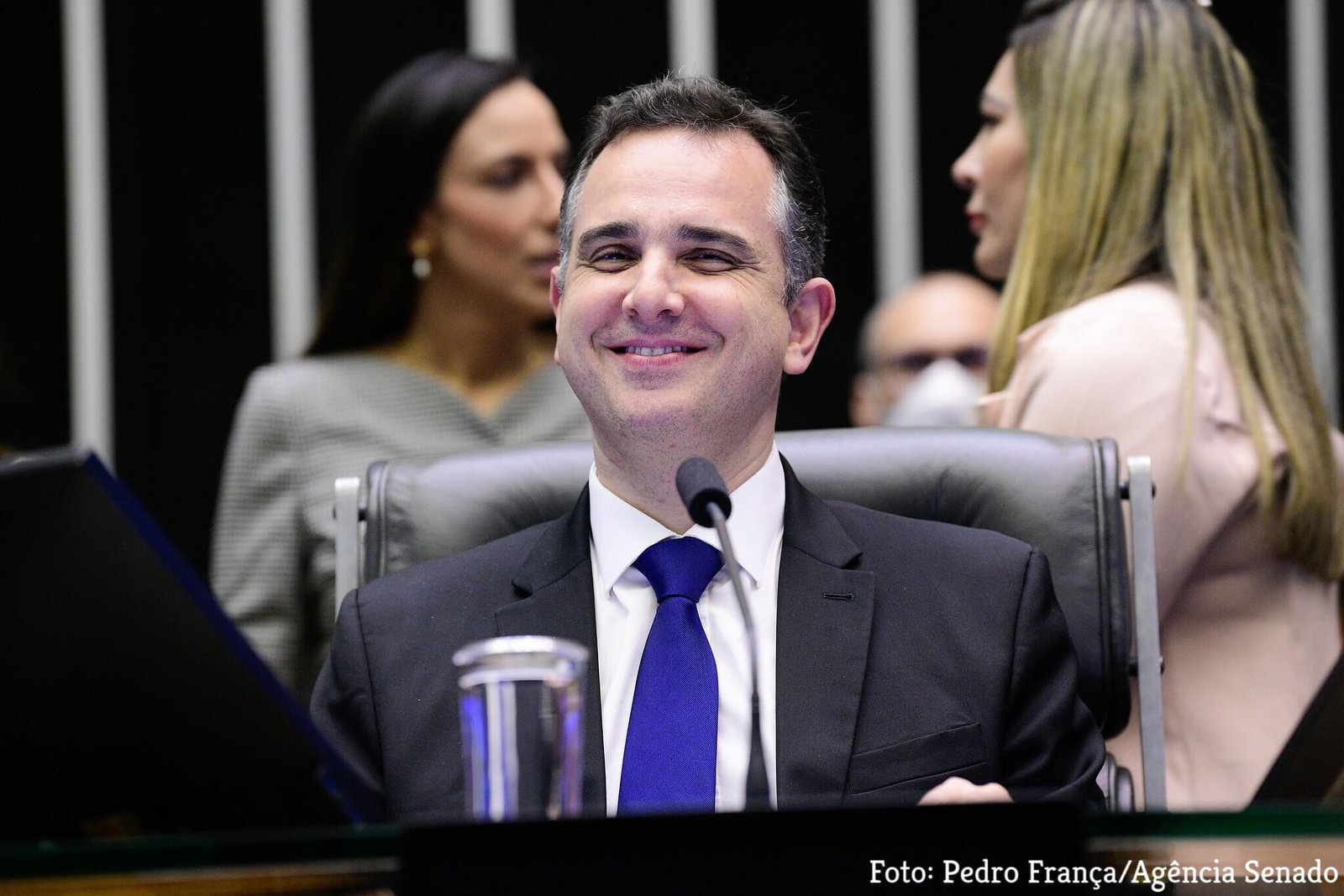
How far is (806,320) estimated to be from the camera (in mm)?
2053

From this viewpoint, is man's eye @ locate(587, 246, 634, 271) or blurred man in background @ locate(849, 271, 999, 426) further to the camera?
blurred man in background @ locate(849, 271, 999, 426)

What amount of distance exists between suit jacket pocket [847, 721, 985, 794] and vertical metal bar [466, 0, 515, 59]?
2942 millimetres

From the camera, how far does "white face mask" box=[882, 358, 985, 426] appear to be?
3.48 m

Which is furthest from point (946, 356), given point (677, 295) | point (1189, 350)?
point (677, 295)

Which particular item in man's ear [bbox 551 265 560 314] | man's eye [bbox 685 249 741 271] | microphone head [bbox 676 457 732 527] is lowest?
microphone head [bbox 676 457 732 527]

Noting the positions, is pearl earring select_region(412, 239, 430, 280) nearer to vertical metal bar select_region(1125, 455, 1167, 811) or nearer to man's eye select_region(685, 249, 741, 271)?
man's eye select_region(685, 249, 741, 271)

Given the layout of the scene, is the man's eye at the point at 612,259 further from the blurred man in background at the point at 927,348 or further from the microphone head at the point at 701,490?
the blurred man in background at the point at 927,348

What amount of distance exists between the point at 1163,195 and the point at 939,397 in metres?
1.31

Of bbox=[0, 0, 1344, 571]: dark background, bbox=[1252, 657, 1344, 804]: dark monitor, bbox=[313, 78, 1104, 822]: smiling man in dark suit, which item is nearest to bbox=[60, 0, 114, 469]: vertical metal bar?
bbox=[0, 0, 1344, 571]: dark background

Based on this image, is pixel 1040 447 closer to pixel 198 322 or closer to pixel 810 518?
pixel 810 518

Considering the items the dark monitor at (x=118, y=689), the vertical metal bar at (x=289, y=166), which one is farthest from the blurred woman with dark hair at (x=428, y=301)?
the dark monitor at (x=118, y=689)

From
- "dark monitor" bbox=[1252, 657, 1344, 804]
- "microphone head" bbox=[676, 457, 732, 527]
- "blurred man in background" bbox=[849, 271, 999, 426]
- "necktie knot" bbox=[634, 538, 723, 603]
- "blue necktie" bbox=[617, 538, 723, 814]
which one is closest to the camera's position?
"dark monitor" bbox=[1252, 657, 1344, 804]

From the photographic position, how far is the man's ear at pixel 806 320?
203cm

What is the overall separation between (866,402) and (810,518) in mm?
2078
